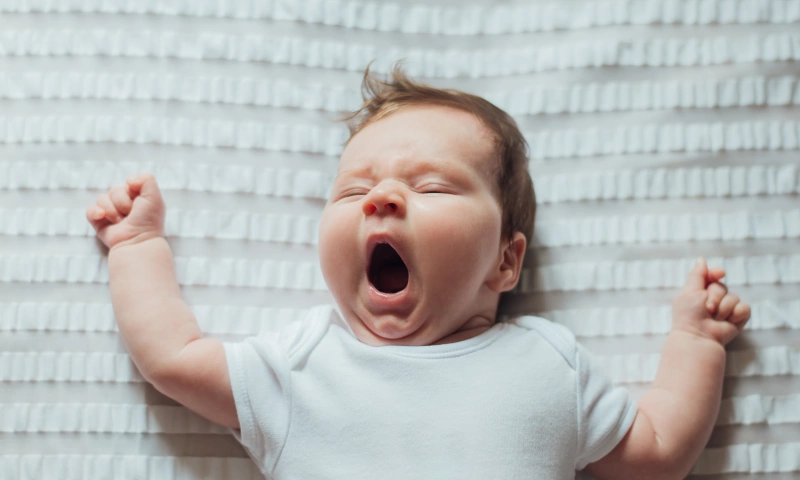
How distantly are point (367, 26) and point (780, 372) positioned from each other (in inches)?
31.3

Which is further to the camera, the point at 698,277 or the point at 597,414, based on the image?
the point at 698,277

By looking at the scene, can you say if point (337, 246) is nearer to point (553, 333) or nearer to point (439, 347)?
point (439, 347)

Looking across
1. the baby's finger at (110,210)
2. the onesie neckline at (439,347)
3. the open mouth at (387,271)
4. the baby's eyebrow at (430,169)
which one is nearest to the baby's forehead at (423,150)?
the baby's eyebrow at (430,169)

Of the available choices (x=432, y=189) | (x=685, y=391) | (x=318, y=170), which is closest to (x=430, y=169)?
(x=432, y=189)

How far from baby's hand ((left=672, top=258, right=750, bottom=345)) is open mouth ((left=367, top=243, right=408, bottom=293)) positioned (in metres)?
0.40

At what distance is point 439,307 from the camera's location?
34.6 inches

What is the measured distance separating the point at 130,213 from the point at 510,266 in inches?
20.8

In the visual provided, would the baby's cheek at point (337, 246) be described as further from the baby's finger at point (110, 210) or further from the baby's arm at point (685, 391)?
the baby's arm at point (685, 391)

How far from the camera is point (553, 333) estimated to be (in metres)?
0.94

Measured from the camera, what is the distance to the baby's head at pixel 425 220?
855 mm

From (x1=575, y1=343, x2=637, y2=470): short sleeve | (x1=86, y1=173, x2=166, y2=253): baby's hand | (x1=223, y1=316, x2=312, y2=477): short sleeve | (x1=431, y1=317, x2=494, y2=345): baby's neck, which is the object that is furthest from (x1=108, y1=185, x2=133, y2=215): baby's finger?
(x1=575, y1=343, x2=637, y2=470): short sleeve

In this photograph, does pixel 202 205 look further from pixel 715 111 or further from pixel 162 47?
pixel 715 111

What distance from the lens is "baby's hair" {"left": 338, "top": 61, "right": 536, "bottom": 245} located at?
3.15ft

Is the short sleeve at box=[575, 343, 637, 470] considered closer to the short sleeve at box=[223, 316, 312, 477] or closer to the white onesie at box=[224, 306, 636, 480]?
the white onesie at box=[224, 306, 636, 480]
